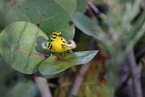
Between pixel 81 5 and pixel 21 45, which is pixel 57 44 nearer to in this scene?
pixel 21 45

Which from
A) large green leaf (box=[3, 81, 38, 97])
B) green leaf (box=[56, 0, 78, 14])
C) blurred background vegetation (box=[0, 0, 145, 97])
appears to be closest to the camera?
large green leaf (box=[3, 81, 38, 97])

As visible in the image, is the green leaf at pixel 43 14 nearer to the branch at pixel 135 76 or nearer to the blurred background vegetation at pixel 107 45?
the blurred background vegetation at pixel 107 45

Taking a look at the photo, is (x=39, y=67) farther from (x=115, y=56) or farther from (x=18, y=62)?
(x=115, y=56)

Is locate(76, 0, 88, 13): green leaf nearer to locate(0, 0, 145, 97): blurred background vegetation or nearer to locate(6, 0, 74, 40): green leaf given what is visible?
locate(0, 0, 145, 97): blurred background vegetation

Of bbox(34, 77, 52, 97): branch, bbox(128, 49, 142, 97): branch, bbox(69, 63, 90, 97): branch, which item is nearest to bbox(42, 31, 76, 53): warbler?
bbox(34, 77, 52, 97): branch

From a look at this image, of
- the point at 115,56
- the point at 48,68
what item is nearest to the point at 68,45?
the point at 48,68
